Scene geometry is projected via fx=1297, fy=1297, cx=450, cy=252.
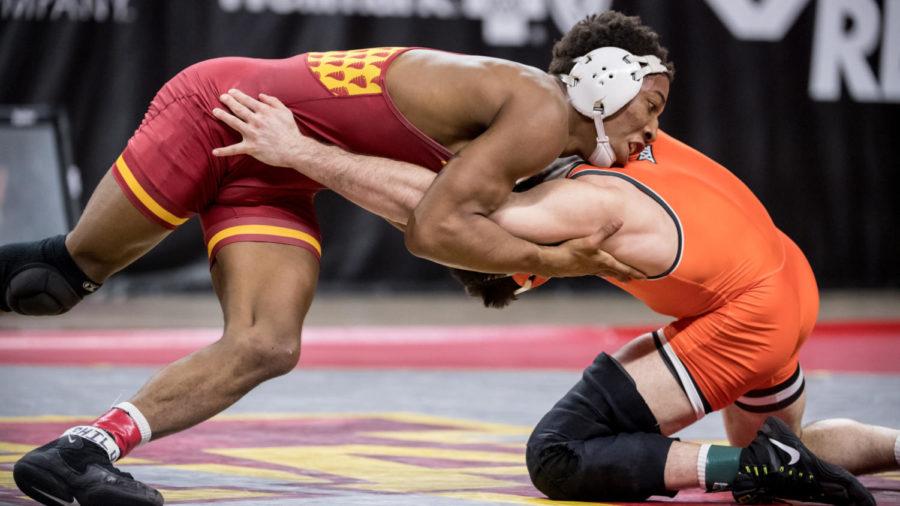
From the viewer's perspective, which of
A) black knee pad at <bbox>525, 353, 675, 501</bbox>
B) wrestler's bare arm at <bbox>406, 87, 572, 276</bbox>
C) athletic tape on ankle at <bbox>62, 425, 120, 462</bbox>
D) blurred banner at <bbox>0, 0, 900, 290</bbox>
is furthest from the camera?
blurred banner at <bbox>0, 0, 900, 290</bbox>

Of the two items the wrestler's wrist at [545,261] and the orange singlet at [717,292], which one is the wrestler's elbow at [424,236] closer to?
the wrestler's wrist at [545,261]

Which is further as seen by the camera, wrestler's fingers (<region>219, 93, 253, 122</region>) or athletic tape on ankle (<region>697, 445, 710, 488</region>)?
wrestler's fingers (<region>219, 93, 253, 122</region>)

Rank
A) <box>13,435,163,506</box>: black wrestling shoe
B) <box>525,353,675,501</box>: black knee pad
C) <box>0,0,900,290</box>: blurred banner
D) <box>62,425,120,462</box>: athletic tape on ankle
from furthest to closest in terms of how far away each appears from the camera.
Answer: <box>0,0,900,290</box>: blurred banner < <box>525,353,675,501</box>: black knee pad < <box>62,425,120,462</box>: athletic tape on ankle < <box>13,435,163,506</box>: black wrestling shoe

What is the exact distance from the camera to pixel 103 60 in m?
7.91

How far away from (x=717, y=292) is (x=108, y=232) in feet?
4.51

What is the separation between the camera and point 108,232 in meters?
2.90

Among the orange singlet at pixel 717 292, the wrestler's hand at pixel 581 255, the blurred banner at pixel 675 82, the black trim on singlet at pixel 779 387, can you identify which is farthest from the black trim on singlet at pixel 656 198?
the blurred banner at pixel 675 82

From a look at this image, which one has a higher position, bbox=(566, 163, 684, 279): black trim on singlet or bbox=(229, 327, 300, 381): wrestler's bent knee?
bbox=(566, 163, 684, 279): black trim on singlet

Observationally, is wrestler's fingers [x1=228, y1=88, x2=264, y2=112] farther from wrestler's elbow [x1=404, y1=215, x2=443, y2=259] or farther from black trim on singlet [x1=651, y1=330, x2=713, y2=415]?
black trim on singlet [x1=651, y1=330, x2=713, y2=415]

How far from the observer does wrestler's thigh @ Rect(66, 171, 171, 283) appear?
2891mm

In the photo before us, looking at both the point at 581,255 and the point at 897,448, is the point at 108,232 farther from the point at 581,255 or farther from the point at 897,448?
the point at 897,448

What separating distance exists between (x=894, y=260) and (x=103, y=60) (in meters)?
5.57

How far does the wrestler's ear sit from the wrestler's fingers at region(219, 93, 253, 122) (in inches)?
26.6

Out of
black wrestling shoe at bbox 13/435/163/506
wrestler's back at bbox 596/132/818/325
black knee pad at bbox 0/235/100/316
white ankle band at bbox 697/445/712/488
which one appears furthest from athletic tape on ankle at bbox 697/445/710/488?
black knee pad at bbox 0/235/100/316
